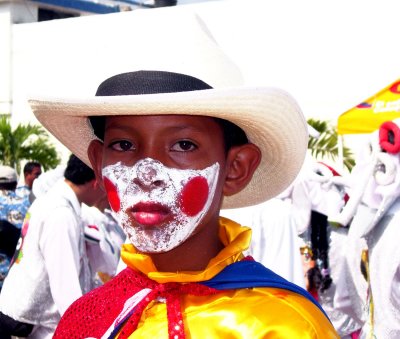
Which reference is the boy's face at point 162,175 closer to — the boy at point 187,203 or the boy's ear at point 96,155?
the boy at point 187,203

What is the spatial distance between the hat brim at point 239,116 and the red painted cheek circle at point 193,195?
0.60ft

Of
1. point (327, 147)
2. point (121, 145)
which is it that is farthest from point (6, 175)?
point (327, 147)

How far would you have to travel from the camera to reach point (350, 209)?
4.39 metres

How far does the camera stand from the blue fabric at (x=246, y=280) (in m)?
2.02

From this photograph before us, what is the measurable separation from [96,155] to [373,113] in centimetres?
638

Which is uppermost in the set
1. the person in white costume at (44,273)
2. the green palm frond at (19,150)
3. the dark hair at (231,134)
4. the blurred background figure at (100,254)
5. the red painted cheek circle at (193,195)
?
the dark hair at (231,134)

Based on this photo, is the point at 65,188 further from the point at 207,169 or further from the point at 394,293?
the point at 207,169

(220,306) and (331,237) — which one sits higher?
(220,306)

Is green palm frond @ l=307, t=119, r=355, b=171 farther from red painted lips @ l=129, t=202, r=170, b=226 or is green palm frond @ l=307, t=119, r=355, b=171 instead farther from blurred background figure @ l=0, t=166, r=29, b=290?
red painted lips @ l=129, t=202, r=170, b=226

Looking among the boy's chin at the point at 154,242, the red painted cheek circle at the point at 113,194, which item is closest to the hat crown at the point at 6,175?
the red painted cheek circle at the point at 113,194

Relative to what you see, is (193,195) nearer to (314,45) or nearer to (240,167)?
(240,167)

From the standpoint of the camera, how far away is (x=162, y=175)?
201cm

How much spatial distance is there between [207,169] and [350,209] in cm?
246

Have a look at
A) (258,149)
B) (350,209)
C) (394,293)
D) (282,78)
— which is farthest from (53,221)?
(282,78)
